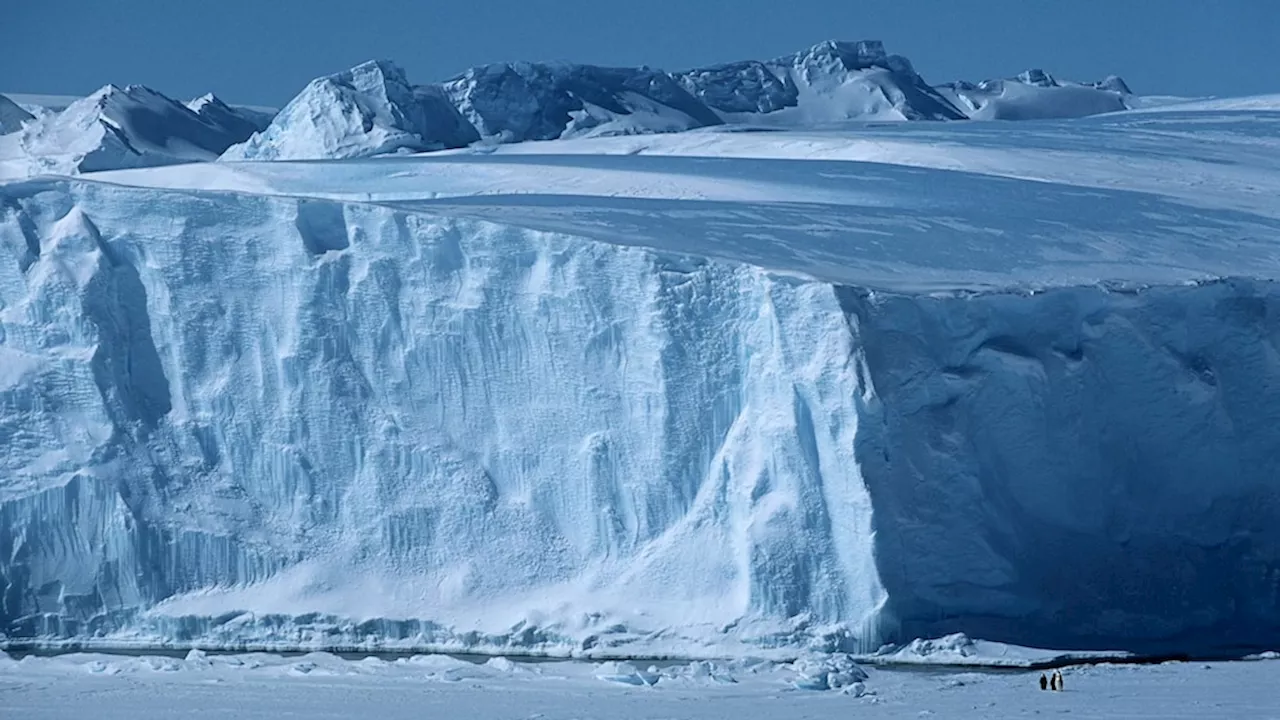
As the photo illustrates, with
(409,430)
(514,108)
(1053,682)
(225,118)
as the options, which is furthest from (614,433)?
(225,118)

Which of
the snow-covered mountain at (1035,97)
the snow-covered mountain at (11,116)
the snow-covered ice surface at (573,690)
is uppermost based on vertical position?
the snow-covered mountain at (1035,97)

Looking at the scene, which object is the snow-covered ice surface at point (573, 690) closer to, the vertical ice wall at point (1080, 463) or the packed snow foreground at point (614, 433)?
the packed snow foreground at point (614, 433)

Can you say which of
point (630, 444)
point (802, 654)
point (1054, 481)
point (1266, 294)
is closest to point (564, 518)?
point (630, 444)

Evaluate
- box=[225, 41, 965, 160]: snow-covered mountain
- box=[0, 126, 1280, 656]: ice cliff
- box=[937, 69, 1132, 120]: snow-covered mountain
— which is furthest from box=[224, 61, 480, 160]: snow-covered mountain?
box=[937, 69, 1132, 120]: snow-covered mountain

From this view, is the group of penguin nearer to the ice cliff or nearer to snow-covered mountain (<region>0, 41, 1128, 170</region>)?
the ice cliff

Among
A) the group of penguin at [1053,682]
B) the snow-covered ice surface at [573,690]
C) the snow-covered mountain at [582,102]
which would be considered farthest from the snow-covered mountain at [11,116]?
the group of penguin at [1053,682]
